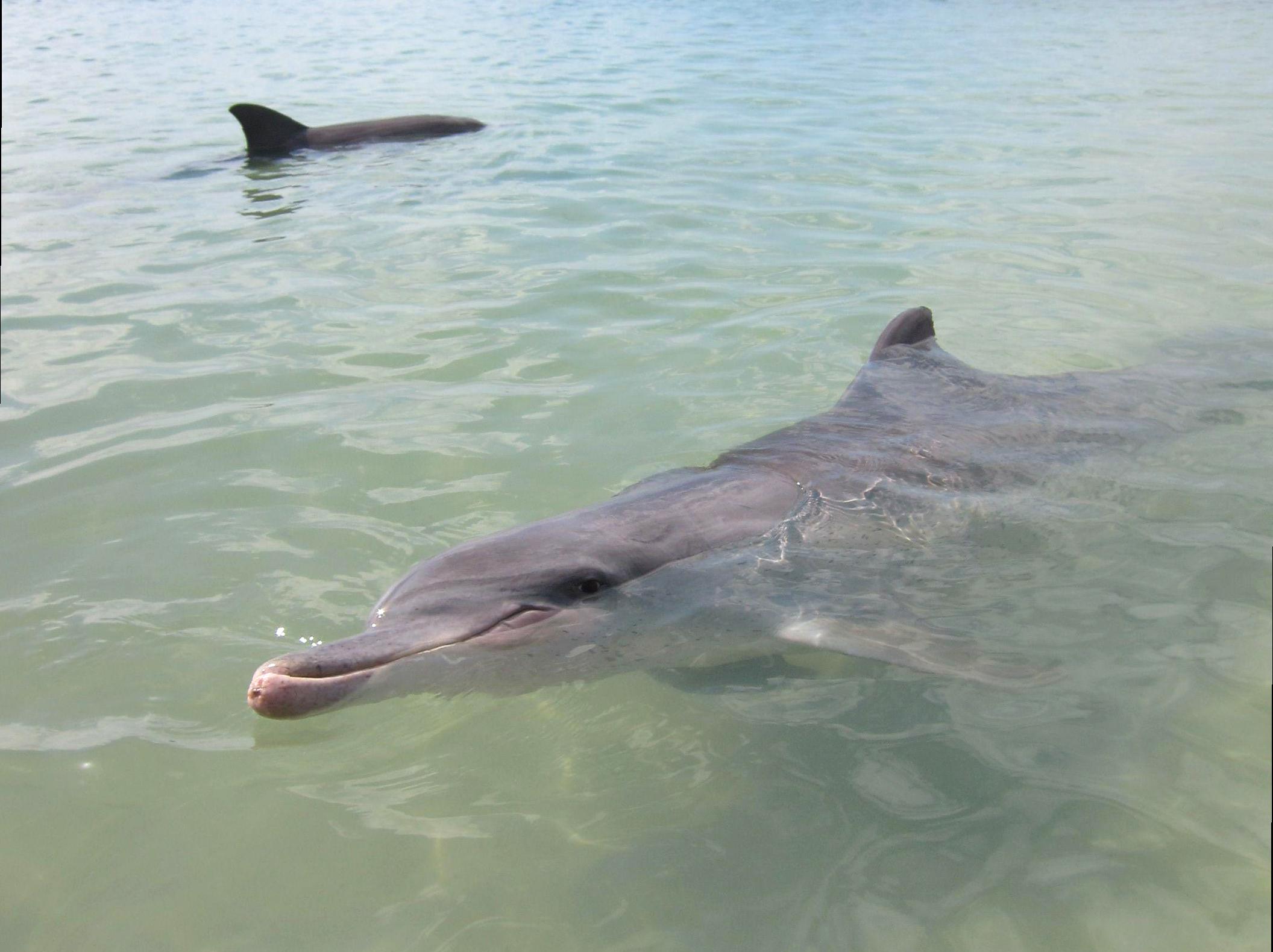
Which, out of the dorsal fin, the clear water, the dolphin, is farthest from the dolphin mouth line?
the dolphin

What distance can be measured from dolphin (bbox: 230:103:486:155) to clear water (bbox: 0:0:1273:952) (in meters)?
0.44

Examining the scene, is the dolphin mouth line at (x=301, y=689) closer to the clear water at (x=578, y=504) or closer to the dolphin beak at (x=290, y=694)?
the dolphin beak at (x=290, y=694)

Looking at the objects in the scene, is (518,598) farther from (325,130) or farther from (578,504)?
(325,130)

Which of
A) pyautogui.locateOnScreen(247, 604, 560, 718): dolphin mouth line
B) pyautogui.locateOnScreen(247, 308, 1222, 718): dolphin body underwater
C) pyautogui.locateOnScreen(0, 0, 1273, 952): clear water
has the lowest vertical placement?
pyautogui.locateOnScreen(0, 0, 1273, 952): clear water

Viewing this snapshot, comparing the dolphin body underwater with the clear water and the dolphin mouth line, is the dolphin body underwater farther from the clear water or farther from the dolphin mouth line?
the clear water

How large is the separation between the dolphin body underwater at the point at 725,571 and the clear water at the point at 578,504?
0.21 m

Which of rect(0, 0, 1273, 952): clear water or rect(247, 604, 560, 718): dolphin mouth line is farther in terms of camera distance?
rect(247, 604, 560, 718): dolphin mouth line

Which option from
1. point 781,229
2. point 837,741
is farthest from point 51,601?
point 781,229

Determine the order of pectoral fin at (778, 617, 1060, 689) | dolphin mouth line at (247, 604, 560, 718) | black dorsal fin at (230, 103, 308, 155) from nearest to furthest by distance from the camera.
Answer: dolphin mouth line at (247, 604, 560, 718) → pectoral fin at (778, 617, 1060, 689) → black dorsal fin at (230, 103, 308, 155)

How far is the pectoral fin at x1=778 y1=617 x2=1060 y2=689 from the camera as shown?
11.9 feet

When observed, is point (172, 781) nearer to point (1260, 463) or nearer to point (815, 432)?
point (815, 432)

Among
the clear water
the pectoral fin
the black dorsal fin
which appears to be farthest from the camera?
the black dorsal fin

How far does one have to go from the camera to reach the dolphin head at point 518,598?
354 cm

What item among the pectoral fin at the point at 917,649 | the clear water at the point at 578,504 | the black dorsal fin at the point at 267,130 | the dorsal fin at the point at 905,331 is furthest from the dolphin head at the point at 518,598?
the black dorsal fin at the point at 267,130
